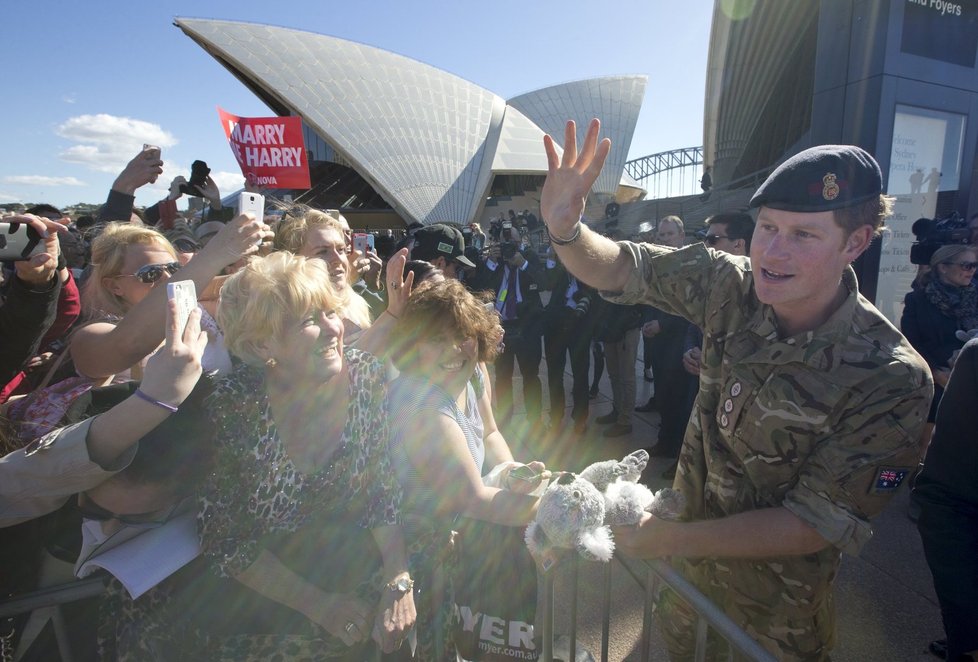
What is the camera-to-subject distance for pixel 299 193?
126 ft

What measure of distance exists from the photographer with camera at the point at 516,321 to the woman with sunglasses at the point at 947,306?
2962 millimetres

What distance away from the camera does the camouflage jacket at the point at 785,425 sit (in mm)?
1264

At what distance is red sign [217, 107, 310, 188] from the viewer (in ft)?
30.3

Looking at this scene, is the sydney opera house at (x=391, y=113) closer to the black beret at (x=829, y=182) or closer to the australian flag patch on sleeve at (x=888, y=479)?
the black beret at (x=829, y=182)

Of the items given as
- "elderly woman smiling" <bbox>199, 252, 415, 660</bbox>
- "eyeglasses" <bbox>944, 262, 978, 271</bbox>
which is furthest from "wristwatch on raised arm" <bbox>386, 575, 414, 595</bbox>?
"eyeglasses" <bbox>944, 262, 978, 271</bbox>

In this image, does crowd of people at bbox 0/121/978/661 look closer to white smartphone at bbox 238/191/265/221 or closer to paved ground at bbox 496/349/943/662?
white smartphone at bbox 238/191/265/221

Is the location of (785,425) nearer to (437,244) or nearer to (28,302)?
(28,302)

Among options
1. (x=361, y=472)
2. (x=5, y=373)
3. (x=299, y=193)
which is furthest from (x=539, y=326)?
(x=299, y=193)

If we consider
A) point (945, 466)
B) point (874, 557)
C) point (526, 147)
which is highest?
point (526, 147)

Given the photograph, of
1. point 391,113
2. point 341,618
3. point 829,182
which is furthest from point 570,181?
point 391,113

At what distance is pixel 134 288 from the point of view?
1852mm

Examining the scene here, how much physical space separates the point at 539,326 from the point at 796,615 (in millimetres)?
3634

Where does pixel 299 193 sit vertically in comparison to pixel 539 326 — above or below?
above

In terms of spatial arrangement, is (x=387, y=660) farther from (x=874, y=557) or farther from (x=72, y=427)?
(x=874, y=557)
